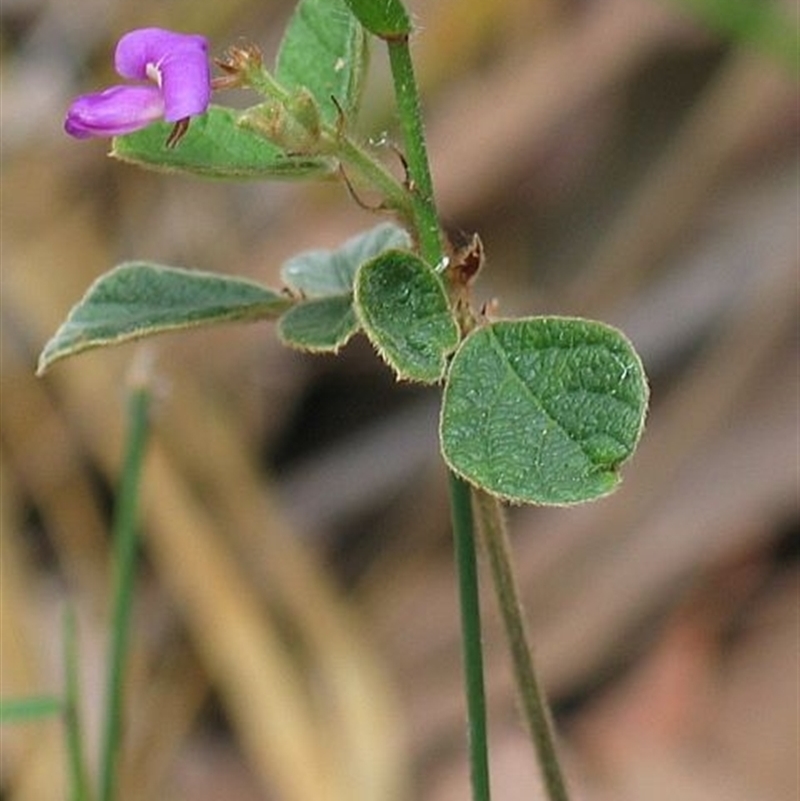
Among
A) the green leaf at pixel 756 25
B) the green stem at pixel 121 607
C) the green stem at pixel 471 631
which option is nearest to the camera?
the green stem at pixel 471 631

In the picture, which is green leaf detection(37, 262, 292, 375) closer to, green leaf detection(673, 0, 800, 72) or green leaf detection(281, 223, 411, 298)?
green leaf detection(281, 223, 411, 298)

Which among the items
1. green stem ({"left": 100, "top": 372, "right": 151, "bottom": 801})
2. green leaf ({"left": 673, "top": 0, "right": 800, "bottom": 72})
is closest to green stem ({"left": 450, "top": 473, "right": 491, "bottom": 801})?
green stem ({"left": 100, "top": 372, "right": 151, "bottom": 801})

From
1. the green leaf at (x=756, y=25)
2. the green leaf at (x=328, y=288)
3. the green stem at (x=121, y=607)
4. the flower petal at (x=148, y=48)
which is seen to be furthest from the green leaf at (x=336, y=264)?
the green leaf at (x=756, y=25)

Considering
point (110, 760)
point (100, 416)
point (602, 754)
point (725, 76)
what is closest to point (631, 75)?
point (725, 76)

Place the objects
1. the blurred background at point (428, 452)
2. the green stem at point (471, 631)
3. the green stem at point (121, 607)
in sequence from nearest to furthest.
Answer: the green stem at point (471, 631) → the green stem at point (121, 607) → the blurred background at point (428, 452)

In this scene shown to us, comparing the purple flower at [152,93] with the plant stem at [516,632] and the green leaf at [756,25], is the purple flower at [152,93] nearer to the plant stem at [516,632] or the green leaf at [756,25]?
the plant stem at [516,632]

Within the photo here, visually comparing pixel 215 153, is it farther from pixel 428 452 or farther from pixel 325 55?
pixel 428 452

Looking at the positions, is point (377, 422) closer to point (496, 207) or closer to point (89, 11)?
point (496, 207)
